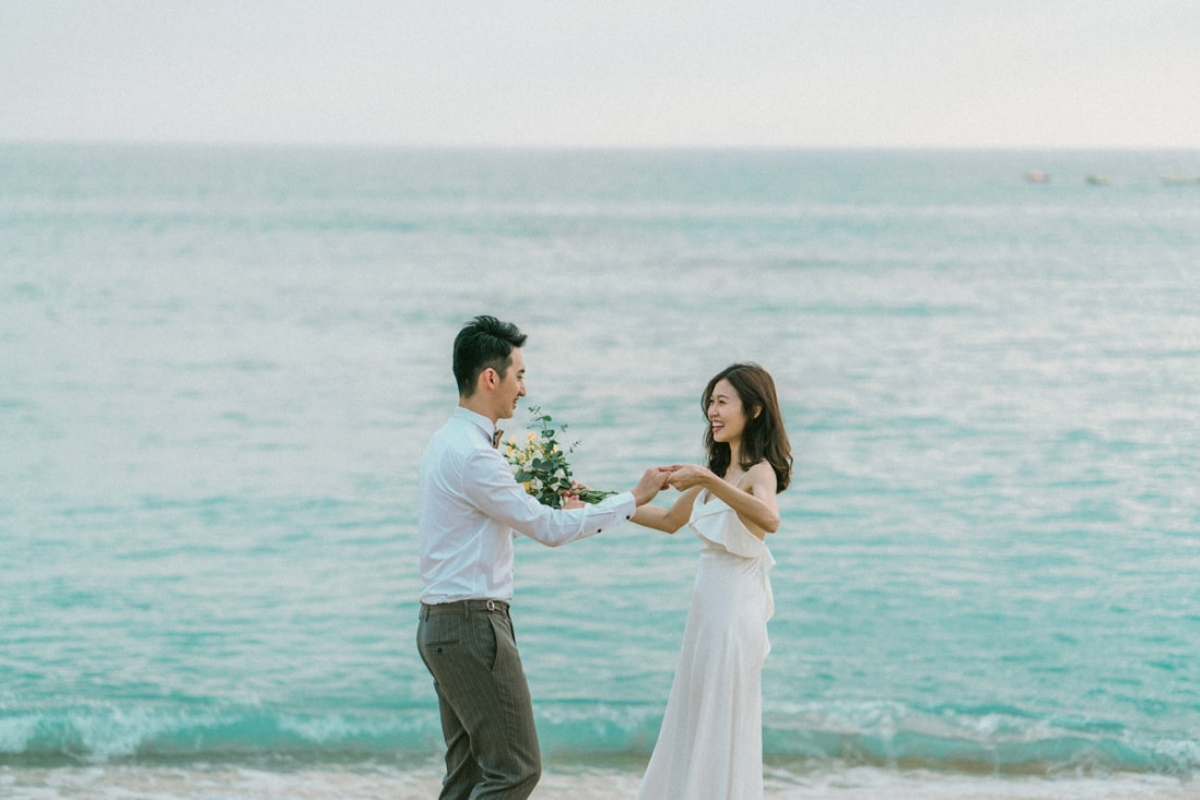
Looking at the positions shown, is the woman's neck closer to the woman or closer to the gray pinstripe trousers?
the woman

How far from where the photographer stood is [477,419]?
4598 mm

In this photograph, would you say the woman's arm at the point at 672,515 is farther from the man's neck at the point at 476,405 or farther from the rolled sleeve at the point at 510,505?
the man's neck at the point at 476,405

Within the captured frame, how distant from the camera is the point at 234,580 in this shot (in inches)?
496

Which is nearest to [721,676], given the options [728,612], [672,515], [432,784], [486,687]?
[728,612]

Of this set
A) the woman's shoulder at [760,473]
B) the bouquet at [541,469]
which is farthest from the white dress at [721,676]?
the bouquet at [541,469]

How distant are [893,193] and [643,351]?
81243 mm

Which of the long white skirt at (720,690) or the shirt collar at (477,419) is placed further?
the long white skirt at (720,690)

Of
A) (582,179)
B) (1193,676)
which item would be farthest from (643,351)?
(582,179)

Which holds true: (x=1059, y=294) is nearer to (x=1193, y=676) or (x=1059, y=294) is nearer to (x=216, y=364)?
(x=216, y=364)

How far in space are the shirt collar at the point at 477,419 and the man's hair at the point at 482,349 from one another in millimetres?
59

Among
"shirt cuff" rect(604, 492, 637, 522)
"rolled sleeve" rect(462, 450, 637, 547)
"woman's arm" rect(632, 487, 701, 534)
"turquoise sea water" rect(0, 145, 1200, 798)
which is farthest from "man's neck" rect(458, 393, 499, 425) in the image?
"turquoise sea water" rect(0, 145, 1200, 798)

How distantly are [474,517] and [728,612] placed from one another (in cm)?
105

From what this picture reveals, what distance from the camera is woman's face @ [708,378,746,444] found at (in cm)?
500

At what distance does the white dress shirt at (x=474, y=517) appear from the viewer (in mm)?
4445
